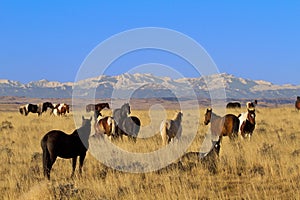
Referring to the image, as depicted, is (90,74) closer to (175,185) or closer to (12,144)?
(12,144)

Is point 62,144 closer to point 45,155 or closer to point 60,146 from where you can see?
point 60,146

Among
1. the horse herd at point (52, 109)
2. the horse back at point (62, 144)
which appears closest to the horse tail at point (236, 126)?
the horse back at point (62, 144)

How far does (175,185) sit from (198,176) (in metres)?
1.31

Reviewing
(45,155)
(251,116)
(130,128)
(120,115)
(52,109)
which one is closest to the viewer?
(45,155)

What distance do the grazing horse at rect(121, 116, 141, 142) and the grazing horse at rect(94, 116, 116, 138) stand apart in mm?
620

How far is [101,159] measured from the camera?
484 inches

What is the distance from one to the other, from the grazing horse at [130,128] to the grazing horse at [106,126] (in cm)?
62

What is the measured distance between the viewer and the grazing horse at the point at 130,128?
17.7m

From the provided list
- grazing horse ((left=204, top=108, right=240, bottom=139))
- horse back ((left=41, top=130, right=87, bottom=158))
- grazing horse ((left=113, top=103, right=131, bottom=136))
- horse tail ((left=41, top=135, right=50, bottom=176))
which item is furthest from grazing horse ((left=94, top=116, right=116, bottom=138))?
horse tail ((left=41, top=135, right=50, bottom=176))

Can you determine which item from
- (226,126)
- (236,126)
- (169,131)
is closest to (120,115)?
(169,131)

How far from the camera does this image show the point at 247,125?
1700 centimetres

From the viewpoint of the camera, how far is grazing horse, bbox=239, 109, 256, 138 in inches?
667

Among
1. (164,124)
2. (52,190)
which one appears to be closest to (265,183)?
(52,190)

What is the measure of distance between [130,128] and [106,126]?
121cm
